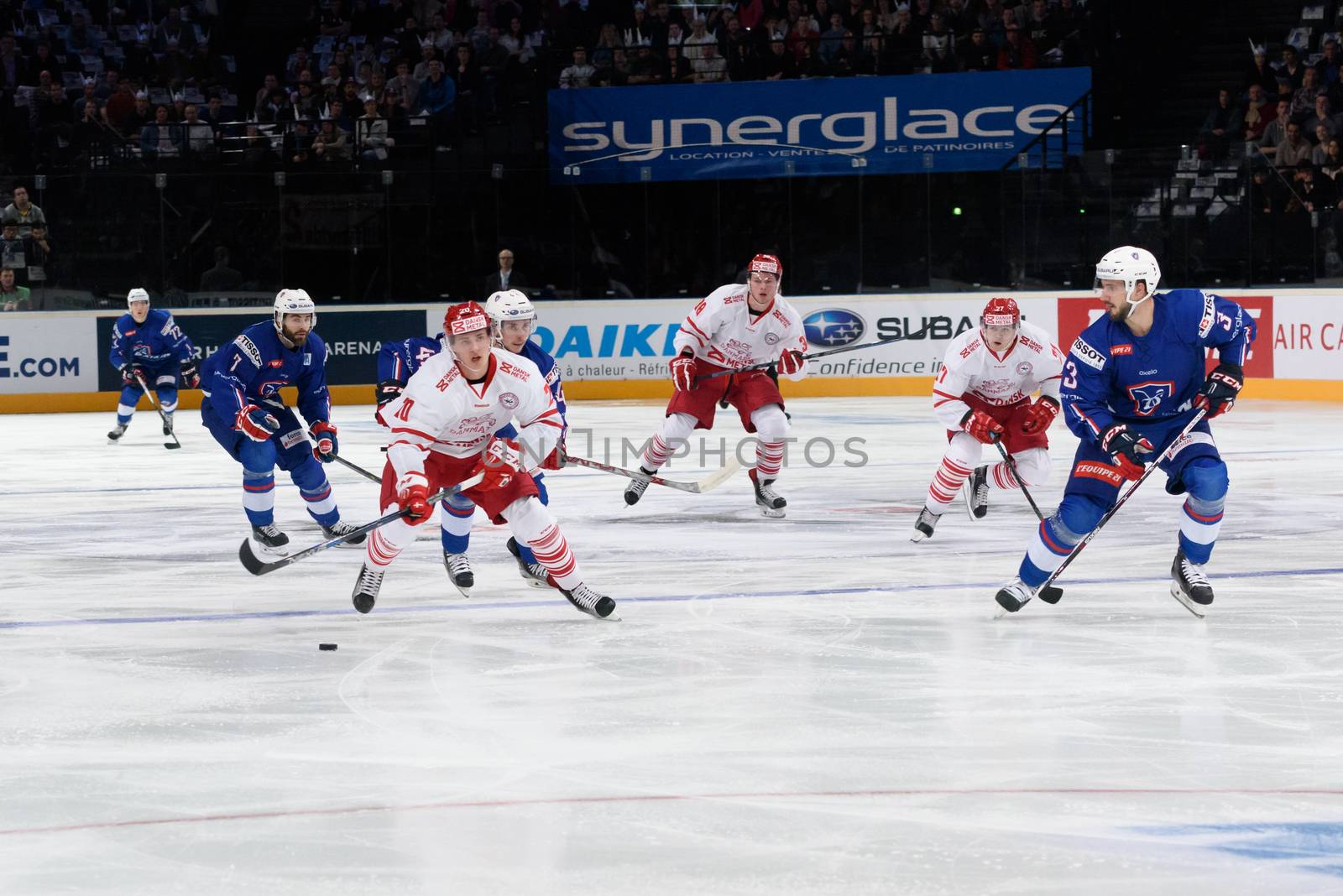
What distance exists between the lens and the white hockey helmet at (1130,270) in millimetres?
4949

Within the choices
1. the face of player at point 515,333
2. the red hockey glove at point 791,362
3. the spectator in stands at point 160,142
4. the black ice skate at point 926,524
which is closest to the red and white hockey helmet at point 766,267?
the red hockey glove at point 791,362

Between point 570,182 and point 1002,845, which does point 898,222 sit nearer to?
point 570,182

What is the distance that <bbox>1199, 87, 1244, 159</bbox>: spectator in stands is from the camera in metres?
14.5

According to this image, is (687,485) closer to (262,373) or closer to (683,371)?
(683,371)

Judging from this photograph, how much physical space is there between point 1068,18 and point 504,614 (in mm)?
11729

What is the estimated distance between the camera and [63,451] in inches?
457

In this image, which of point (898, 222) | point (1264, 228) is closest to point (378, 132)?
point (898, 222)

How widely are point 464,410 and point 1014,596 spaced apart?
169 cm

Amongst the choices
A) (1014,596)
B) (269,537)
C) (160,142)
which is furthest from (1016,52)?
(1014,596)

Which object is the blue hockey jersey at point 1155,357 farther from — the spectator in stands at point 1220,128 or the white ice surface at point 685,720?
the spectator in stands at point 1220,128

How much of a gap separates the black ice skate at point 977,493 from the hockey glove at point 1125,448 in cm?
267

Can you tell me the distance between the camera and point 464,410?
16.8 ft

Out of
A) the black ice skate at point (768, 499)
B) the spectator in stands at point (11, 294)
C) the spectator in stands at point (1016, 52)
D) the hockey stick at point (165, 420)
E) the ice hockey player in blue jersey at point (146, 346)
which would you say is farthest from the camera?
the spectator in stands at point (1016, 52)

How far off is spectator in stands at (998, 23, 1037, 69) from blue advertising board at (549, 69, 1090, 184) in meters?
0.21
